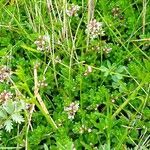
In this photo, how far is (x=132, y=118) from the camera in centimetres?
222

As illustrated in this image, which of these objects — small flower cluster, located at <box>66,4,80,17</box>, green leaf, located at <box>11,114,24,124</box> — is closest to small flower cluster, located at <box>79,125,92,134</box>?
green leaf, located at <box>11,114,24,124</box>

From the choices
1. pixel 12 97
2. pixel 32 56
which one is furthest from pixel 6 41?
pixel 12 97

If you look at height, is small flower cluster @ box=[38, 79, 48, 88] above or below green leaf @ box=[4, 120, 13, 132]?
above

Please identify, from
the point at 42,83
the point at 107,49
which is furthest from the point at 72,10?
the point at 42,83

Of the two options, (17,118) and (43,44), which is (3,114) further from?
(43,44)

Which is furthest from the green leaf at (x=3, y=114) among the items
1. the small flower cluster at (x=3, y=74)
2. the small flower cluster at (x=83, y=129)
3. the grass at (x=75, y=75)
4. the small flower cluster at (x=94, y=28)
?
the small flower cluster at (x=94, y=28)

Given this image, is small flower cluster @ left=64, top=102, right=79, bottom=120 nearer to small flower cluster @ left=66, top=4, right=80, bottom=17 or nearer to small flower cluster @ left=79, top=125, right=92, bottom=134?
small flower cluster @ left=79, top=125, right=92, bottom=134

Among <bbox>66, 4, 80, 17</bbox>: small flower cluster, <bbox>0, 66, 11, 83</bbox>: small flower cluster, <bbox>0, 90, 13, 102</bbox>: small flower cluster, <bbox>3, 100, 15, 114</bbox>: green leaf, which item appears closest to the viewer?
<bbox>3, 100, 15, 114</bbox>: green leaf

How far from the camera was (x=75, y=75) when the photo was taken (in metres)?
2.47

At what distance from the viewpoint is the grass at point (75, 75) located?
2205 mm

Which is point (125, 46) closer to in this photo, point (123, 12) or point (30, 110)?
point (123, 12)

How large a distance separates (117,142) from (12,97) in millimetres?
587

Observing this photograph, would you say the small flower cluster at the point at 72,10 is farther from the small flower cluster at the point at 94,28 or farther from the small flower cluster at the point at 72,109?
the small flower cluster at the point at 72,109

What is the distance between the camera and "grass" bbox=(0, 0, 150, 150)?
2205 millimetres
